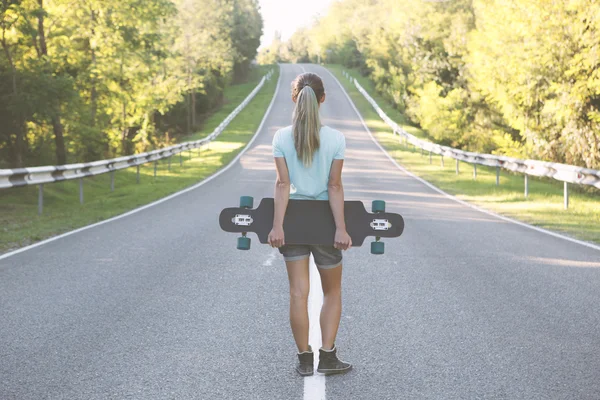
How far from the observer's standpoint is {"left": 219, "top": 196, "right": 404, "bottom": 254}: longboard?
15.4 feet

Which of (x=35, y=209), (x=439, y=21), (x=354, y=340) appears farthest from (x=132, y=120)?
(x=354, y=340)

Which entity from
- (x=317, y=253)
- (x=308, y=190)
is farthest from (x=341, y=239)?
(x=308, y=190)

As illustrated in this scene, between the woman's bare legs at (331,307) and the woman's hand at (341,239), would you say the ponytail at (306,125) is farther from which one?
the woman's bare legs at (331,307)

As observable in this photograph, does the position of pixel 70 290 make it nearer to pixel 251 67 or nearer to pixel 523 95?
pixel 523 95

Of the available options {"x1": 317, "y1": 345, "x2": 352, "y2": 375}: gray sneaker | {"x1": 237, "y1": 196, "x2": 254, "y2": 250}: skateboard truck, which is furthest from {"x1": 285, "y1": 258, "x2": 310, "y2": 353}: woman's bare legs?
{"x1": 237, "y1": 196, "x2": 254, "y2": 250}: skateboard truck

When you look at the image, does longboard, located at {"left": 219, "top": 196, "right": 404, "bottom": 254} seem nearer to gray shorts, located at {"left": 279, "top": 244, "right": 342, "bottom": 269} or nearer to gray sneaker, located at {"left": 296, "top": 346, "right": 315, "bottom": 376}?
gray shorts, located at {"left": 279, "top": 244, "right": 342, "bottom": 269}

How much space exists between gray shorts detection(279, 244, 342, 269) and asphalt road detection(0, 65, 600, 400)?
2.62 ft

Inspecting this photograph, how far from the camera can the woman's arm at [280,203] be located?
469cm

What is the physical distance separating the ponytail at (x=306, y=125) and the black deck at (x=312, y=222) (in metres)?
0.32

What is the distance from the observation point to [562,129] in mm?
25312

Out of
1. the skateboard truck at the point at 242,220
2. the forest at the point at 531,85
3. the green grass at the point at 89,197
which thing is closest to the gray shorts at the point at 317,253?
the skateboard truck at the point at 242,220

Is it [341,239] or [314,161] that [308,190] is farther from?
[341,239]

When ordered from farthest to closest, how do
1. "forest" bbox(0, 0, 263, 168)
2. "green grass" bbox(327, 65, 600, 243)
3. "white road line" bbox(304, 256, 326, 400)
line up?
"forest" bbox(0, 0, 263, 168)
"green grass" bbox(327, 65, 600, 243)
"white road line" bbox(304, 256, 326, 400)

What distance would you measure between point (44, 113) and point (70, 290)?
1222 centimetres
